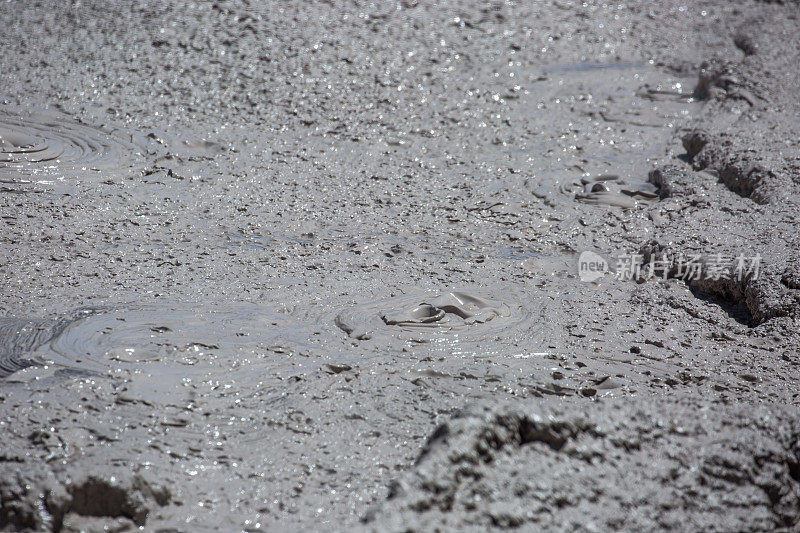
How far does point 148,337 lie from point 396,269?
3.43ft

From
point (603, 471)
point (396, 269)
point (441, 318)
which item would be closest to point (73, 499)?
point (603, 471)

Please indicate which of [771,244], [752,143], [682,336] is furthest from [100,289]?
[752,143]

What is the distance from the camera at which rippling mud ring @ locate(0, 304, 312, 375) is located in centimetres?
233

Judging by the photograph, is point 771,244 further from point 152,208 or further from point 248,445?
point 152,208

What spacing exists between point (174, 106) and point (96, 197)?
3.55 feet

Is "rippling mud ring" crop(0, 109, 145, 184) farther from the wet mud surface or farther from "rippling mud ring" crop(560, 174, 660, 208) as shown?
"rippling mud ring" crop(560, 174, 660, 208)

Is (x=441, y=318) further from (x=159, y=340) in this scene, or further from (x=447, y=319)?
(x=159, y=340)

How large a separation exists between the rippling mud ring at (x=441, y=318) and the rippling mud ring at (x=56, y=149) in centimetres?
172

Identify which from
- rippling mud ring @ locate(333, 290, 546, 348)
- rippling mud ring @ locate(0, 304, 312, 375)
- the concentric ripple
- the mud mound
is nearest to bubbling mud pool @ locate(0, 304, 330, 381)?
rippling mud ring @ locate(0, 304, 312, 375)

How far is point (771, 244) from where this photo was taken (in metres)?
3.08

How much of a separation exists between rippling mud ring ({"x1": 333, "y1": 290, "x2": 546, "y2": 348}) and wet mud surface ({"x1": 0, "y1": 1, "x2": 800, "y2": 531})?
1cm

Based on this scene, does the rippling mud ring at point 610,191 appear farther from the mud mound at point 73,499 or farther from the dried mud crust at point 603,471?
the mud mound at point 73,499

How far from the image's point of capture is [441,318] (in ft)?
8.96

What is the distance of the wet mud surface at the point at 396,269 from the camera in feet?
5.37
